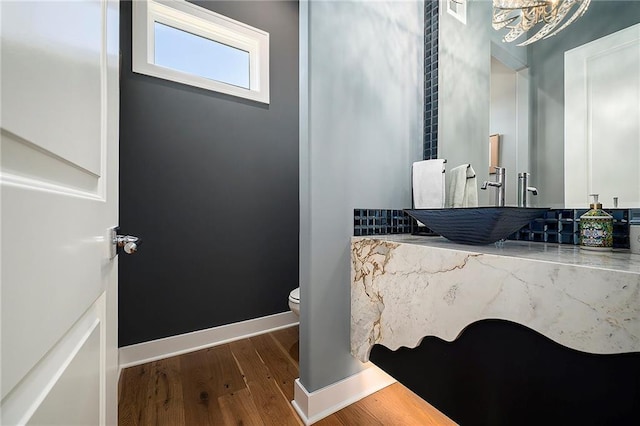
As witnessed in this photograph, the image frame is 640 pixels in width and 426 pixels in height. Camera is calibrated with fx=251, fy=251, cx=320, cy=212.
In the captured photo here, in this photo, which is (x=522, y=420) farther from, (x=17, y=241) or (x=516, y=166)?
(x=17, y=241)

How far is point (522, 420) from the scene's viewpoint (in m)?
0.74

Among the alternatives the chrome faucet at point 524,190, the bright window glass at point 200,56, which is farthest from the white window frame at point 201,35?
the chrome faucet at point 524,190

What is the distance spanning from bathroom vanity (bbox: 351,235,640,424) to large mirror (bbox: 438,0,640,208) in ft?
1.37

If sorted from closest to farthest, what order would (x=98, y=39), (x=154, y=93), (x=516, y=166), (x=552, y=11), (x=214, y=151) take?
(x=98, y=39) → (x=552, y=11) → (x=516, y=166) → (x=154, y=93) → (x=214, y=151)

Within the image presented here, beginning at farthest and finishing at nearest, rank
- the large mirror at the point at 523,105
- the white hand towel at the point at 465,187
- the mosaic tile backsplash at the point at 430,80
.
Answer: the mosaic tile backsplash at the point at 430,80 < the white hand towel at the point at 465,187 < the large mirror at the point at 523,105

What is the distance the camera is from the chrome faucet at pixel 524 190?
3.90 feet

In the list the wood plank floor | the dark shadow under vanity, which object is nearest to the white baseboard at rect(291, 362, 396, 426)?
the wood plank floor

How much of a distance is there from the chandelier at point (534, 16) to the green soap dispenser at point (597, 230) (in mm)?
825

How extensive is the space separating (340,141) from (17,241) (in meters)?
1.21

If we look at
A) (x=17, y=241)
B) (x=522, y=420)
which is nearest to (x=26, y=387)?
(x=17, y=241)

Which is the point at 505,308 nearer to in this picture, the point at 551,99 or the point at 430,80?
the point at 551,99

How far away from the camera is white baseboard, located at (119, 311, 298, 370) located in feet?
5.45

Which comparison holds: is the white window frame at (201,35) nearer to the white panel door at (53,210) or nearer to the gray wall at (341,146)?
the gray wall at (341,146)

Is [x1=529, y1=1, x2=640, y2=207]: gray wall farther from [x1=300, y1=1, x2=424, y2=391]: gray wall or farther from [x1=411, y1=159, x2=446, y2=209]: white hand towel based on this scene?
[x1=300, y1=1, x2=424, y2=391]: gray wall
